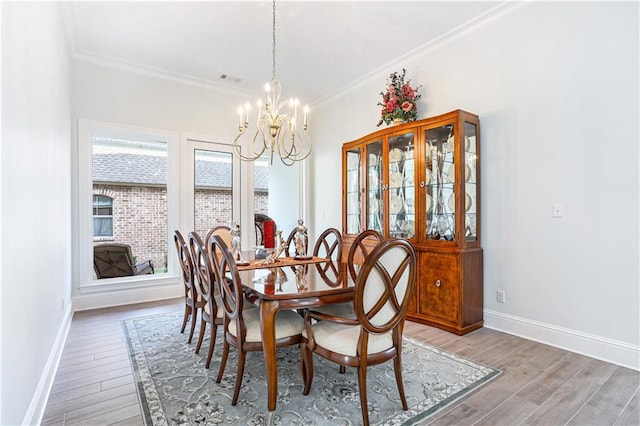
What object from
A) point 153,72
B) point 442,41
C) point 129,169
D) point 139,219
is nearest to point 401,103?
point 442,41

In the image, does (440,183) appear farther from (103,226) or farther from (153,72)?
(103,226)

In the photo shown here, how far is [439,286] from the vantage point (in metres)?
3.23

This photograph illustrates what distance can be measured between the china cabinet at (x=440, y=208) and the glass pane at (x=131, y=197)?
4749 mm

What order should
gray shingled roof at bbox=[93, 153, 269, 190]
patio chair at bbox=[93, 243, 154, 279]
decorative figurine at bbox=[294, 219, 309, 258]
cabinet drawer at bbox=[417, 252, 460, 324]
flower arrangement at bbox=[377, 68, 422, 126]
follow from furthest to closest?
gray shingled roof at bbox=[93, 153, 269, 190], patio chair at bbox=[93, 243, 154, 279], flower arrangement at bbox=[377, 68, 422, 126], cabinet drawer at bbox=[417, 252, 460, 324], decorative figurine at bbox=[294, 219, 309, 258]

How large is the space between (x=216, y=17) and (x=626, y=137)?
3590 mm

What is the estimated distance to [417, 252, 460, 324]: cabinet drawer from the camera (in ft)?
10.2

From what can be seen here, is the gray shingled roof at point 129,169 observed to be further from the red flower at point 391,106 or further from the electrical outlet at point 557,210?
the electrical outlet at point 557,210

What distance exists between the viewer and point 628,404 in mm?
1969

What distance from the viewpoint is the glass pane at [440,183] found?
325 cm

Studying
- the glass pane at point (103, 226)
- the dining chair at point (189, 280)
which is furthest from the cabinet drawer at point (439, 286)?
the glass pane at point (103, 226)

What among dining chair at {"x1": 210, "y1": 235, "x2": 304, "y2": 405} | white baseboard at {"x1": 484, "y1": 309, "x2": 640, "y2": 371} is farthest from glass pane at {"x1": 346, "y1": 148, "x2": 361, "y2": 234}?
dining chair at {"x1": 210, "y1": 235, "x2": 304, "y2": 405}

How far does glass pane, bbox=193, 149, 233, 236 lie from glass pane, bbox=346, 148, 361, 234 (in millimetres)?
1780

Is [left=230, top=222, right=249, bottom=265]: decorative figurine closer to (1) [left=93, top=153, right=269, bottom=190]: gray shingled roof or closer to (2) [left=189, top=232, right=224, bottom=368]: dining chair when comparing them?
(2) [left=189, top=232, right=224, bottom=368]: dining chair

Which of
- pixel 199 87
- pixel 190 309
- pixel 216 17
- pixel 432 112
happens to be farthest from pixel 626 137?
pixel 199 87
